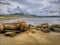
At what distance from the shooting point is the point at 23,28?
6.81 ft

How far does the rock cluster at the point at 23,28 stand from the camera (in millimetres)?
2061

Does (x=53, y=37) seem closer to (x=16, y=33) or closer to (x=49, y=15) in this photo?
(x=49, y=15)

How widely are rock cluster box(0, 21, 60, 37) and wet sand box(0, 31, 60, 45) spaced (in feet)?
0.17

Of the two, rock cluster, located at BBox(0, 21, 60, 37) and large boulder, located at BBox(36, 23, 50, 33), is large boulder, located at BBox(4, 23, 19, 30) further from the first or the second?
large boulder, located at BBox(36, 23, 50, 33)

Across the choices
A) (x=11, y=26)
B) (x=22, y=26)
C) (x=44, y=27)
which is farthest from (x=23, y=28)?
(x=44, y=27)

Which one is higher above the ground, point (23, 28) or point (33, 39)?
point (23, 28)

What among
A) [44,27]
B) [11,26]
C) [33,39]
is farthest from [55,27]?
[11,26]

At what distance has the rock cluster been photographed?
206cm

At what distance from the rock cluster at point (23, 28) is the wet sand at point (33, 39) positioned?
0.05 metres

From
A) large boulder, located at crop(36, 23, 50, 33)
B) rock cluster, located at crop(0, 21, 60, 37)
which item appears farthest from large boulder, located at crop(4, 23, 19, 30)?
large boulder, located at crop(36, 23, 50, 33)

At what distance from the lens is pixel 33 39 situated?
6.61 feet

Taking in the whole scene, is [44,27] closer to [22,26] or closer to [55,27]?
[55,27]

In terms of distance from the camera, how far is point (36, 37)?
6.67ft

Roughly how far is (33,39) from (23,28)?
0.65ft
